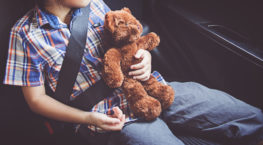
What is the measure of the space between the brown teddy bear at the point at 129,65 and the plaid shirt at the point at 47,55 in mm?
80

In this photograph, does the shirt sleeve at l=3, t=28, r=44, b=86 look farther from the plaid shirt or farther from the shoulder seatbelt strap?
the shoulder seatbelt strap

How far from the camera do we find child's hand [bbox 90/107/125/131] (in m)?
0.77

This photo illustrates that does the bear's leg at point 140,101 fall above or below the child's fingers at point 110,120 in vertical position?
above

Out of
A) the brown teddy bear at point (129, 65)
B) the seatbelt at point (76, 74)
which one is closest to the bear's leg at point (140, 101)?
the brown teddy bear at point (129, 65)

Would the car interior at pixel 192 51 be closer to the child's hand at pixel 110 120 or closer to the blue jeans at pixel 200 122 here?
the blue jeans at pixel 200 122

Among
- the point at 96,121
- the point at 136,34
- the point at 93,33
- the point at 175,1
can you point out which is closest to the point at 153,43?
the point at 136,34

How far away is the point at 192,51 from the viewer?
1.24m

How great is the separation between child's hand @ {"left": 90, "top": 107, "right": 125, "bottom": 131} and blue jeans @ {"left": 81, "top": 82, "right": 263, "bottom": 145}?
0.04m

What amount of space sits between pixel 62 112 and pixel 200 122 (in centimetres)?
57

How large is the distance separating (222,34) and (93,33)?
70cm

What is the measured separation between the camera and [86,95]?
87 cm

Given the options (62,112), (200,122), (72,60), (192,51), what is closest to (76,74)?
(72,60)

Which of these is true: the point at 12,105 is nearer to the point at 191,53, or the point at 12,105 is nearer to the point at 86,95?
the point at 86,95

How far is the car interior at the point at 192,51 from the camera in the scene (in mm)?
866
